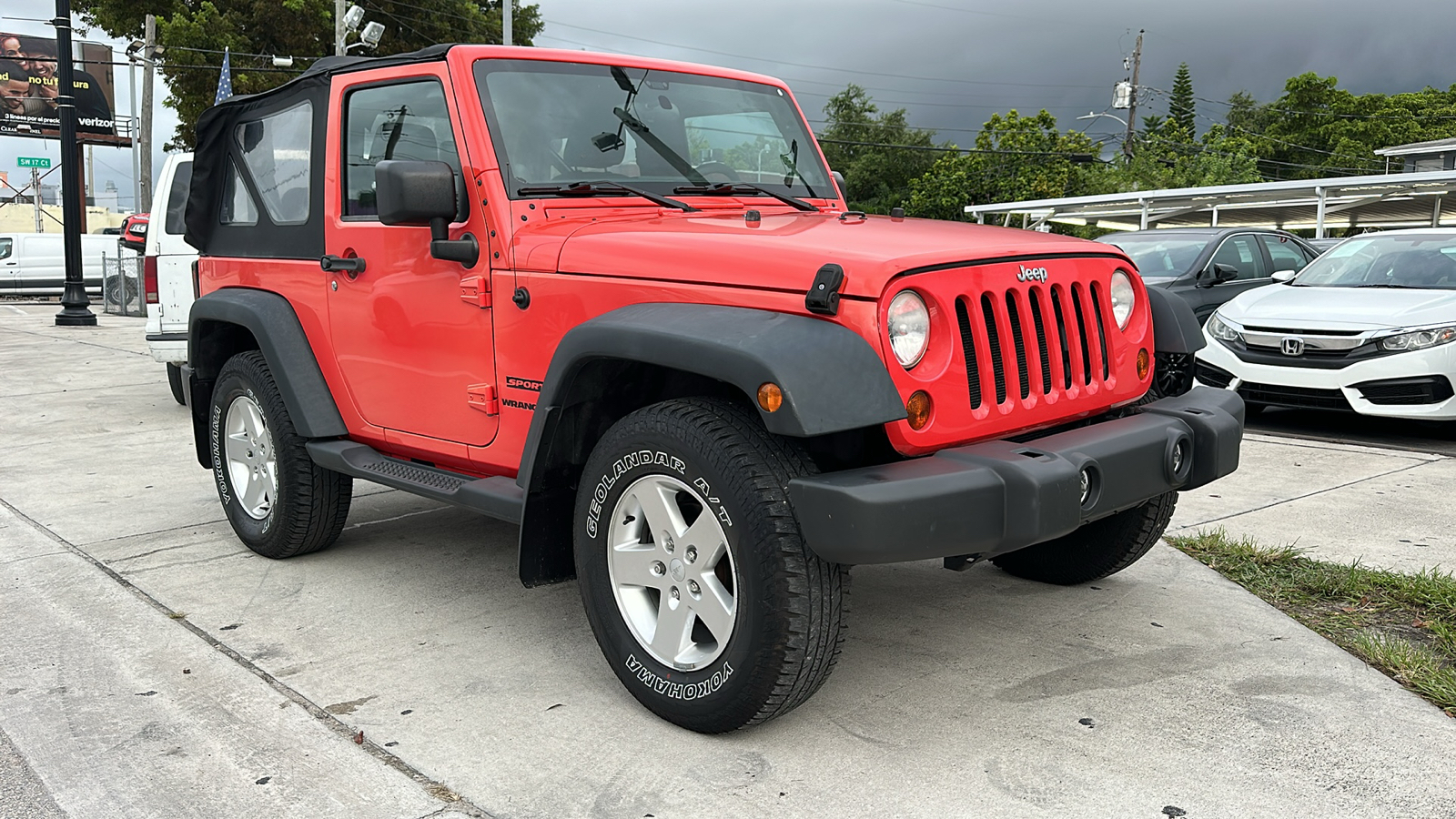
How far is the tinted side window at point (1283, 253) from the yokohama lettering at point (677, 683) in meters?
9.80

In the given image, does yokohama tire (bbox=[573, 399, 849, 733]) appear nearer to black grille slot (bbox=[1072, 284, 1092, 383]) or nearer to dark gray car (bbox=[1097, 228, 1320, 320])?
black grille slot (bbox=[1072, 284, 1092, 383])

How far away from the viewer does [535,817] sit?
9.12ft

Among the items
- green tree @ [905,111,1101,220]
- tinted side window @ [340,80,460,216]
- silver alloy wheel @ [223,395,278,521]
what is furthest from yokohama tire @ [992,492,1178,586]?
green tree @ [905,111,1101,220]

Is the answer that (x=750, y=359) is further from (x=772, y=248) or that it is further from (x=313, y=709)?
(x=313, y=709)

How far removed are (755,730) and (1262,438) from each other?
241 inches

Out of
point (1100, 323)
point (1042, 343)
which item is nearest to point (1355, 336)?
point (1100, 323)

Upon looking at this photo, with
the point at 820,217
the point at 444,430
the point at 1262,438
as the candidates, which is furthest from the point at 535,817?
the point at 1262,438

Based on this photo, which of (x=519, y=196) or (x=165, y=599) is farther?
(x=165, y=599)

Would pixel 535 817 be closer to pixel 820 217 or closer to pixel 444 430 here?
pixel 444 430

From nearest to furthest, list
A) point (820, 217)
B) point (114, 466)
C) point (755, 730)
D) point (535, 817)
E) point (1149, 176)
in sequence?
point (535, 817), point (755, 730), point (820, 217), point (114, 466), point (1149, 176)

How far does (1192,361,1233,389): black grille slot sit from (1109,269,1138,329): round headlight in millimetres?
5173

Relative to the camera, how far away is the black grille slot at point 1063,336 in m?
3.38

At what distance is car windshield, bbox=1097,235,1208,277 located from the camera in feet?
34.5

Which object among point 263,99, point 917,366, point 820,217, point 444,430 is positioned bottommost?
point 444,430
